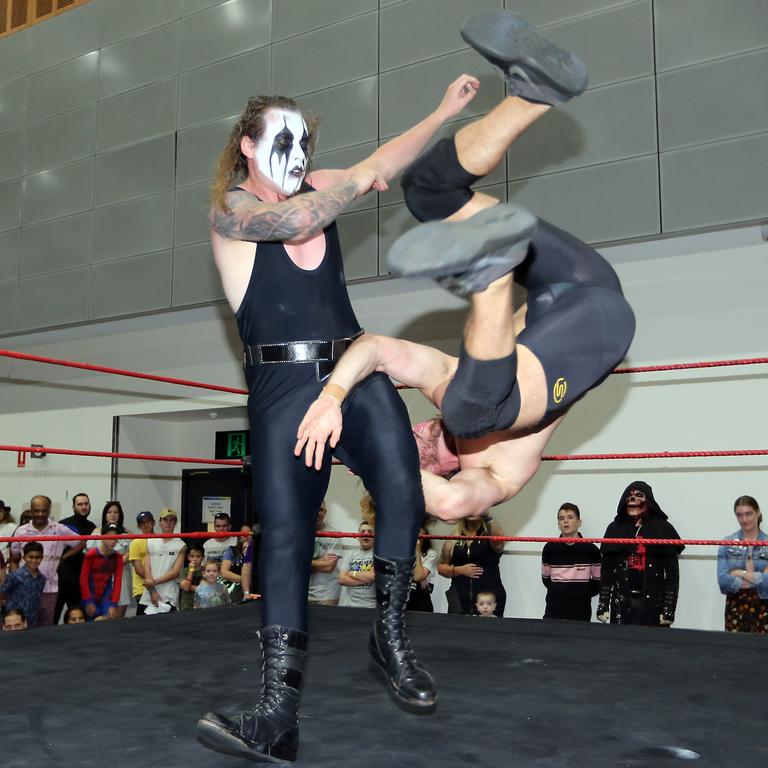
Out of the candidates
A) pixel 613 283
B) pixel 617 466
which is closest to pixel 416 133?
pixel 613 283

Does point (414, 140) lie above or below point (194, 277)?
below

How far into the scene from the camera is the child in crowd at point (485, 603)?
163 inches

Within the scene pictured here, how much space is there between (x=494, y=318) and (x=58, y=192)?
6.37m

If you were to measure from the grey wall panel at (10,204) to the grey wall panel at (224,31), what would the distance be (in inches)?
73.0

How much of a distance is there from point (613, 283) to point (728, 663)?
1.00 metres

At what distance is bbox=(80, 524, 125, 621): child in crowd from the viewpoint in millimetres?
4871

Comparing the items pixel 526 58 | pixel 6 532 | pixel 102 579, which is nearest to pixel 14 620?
pixel 102 579

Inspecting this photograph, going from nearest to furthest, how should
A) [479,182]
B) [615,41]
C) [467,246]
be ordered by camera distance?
[467,246], [615,41], [479,182]

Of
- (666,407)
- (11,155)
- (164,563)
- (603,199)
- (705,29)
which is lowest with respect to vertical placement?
(164,563)

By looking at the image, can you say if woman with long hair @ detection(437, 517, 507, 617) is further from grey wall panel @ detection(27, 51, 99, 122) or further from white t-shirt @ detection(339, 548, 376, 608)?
grey wall panel @ detection(27, 51, 99, 122)

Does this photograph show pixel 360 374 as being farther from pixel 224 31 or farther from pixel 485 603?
pixel 224 31

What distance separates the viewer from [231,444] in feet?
24.4

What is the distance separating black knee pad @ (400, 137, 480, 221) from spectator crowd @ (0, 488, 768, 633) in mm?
1556

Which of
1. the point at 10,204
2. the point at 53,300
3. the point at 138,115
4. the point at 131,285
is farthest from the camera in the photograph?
the point at 10,204
